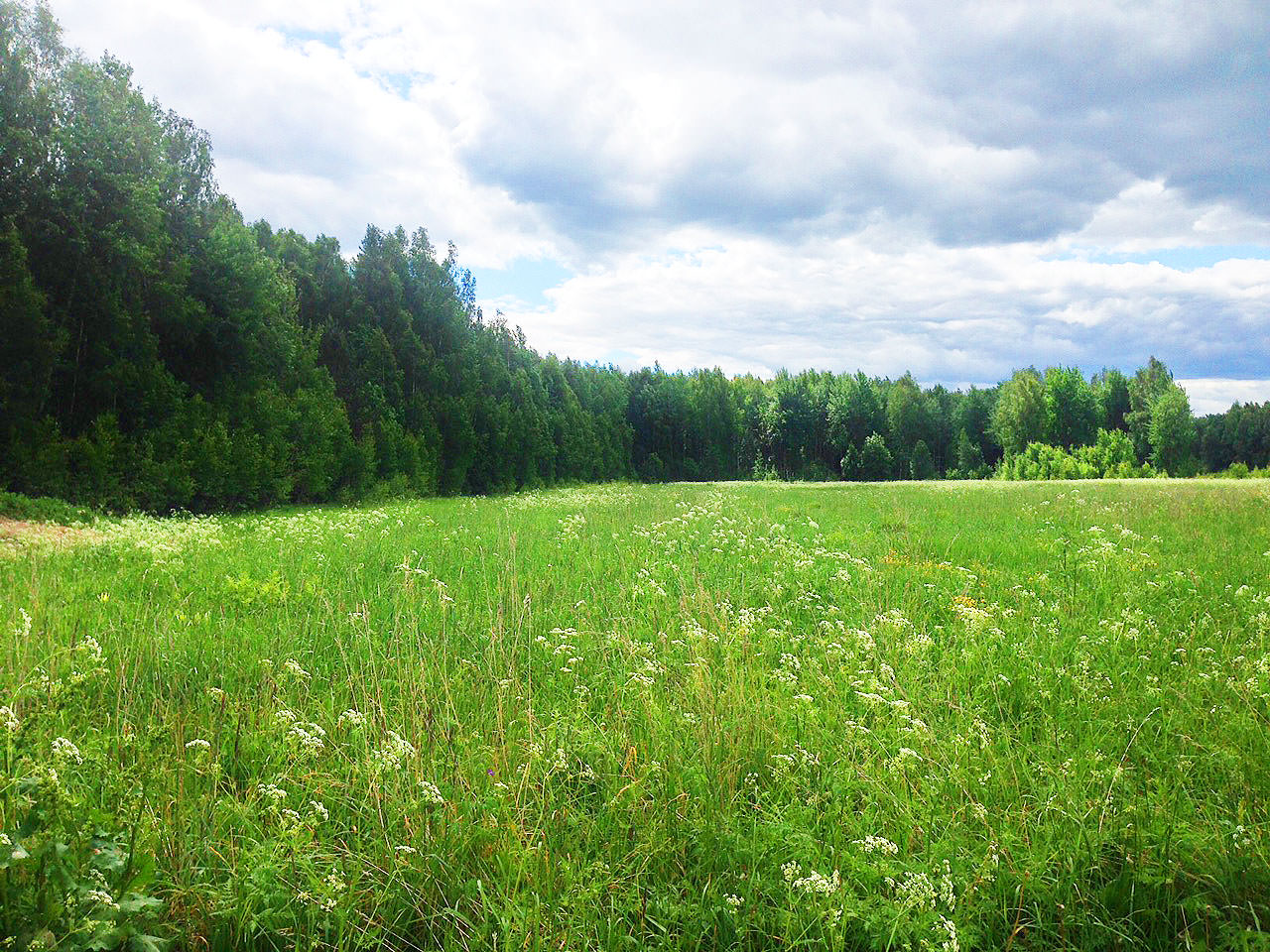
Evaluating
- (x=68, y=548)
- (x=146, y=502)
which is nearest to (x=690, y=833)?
(x=68, y=548)

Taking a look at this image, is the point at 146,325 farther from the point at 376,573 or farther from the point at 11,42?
the point at 376,573

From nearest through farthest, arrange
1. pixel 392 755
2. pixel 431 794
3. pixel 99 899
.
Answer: pixel 99 899
pixel 431 794
pixel 392 755

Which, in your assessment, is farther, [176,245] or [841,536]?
[176,245]

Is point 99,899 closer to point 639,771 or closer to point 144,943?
point 144,943

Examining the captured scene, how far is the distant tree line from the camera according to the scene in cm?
1814

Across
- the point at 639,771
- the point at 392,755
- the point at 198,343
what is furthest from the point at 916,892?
the point at 198,343

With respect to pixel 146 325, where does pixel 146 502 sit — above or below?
below

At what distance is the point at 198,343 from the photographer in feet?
75.9

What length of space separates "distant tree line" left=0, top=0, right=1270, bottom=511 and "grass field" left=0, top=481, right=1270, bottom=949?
15.0 metres

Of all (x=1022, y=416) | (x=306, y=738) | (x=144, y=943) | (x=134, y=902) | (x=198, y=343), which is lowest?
(x=144, y=943)

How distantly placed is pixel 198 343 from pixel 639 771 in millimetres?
24965

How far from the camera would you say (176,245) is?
22.3 m

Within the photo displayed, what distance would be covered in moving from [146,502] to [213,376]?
6091 mm

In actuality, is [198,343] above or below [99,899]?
above
